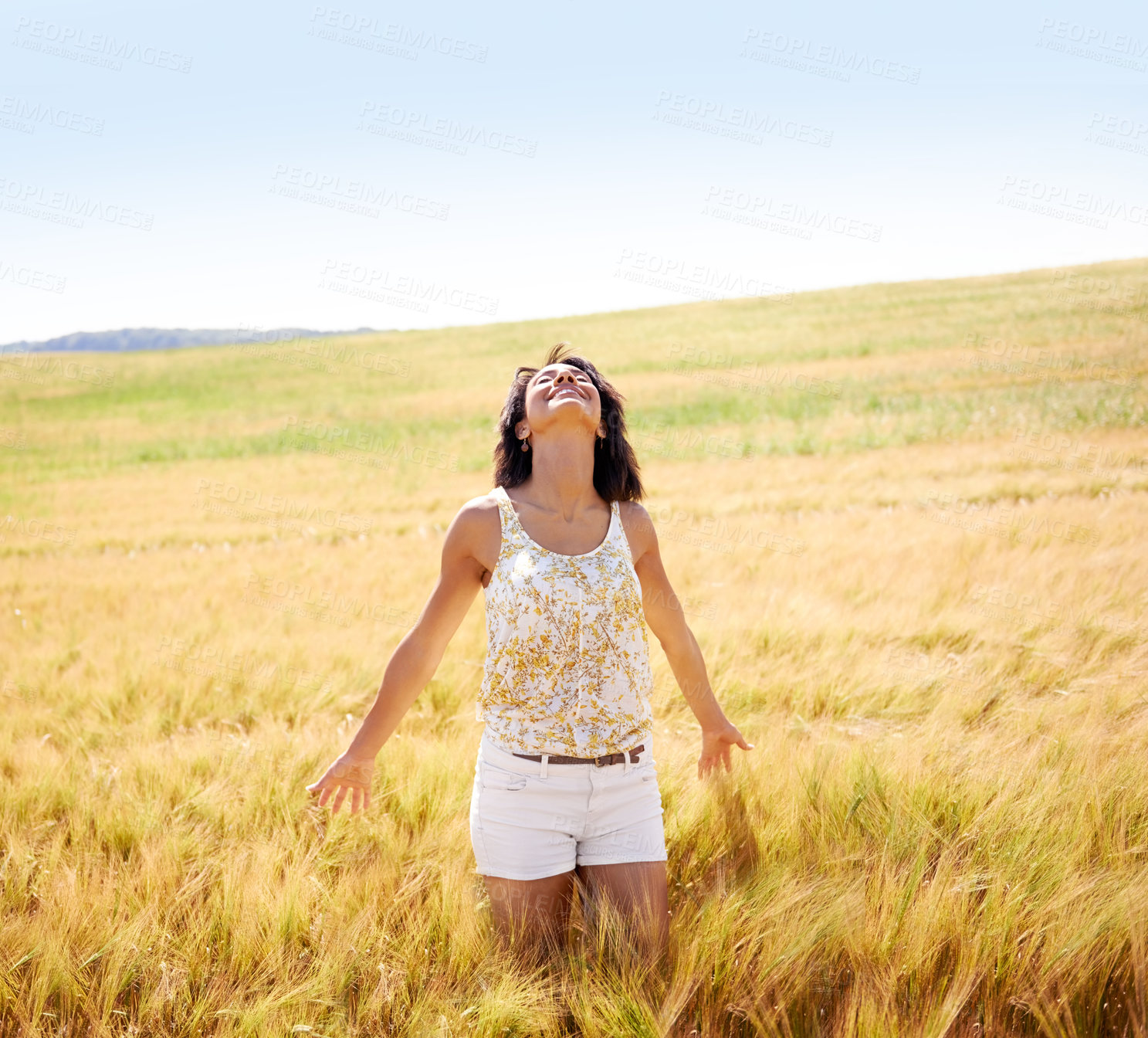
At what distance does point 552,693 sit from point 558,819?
0.36 m

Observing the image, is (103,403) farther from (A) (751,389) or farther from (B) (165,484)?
(A) (751,389)

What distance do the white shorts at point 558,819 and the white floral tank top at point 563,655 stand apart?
2.8 inches

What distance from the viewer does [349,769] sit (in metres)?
2.34

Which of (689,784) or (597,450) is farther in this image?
(689,784)

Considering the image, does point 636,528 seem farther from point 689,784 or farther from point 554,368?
point 689,784

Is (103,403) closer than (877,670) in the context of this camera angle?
No

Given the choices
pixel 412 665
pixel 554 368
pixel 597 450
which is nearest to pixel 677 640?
pixel 597 450

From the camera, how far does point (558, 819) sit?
2213 millimetres

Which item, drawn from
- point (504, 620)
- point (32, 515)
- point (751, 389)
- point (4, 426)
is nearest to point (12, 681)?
point (504, 620)

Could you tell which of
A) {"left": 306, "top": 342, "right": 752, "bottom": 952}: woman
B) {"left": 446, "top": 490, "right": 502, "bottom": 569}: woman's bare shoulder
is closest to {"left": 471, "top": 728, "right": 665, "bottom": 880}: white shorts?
{"left": 306, "top": 342, "right": 752, "bottom": 952}: woman

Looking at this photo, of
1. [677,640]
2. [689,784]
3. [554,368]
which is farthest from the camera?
[689,784]

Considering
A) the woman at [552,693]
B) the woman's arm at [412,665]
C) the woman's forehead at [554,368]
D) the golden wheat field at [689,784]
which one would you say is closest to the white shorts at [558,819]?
the woman at [552,693]

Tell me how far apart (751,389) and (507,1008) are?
72.7 ft

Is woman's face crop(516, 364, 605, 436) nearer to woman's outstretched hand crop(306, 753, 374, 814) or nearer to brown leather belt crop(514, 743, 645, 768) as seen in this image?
brown leather belt crop(514, 743, 645, 768)
